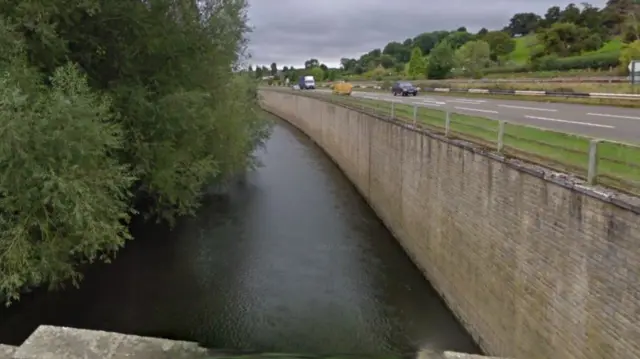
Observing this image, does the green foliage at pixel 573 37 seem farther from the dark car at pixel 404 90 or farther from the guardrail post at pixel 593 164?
the guardrail post at pixel 593 164

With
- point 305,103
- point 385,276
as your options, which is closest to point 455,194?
point 385,276

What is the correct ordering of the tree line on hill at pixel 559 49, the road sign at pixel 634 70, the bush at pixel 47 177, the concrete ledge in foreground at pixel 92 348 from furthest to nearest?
the tree line on hill at pixel 559 49, the road sign at pixel 634 70, the bush at pixel 47 177, the concrete ledge in foreground at pixel 92 348

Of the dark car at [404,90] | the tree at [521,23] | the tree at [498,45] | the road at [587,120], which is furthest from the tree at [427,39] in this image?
the road at [587,120]

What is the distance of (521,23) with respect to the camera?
359ft

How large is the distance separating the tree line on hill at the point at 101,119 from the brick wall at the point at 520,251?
544cm

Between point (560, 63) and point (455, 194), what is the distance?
39647mm

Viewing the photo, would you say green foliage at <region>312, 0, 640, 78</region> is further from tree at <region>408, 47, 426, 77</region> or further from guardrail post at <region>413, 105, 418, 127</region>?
guardrail post at <region>413, 105, 418, 127</region>

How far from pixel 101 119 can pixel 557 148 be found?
7.46 meters

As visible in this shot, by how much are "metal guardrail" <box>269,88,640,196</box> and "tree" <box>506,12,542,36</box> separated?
103056 mm

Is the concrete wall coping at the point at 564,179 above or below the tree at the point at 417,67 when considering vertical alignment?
below

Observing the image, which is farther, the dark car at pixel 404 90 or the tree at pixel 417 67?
the tree at pixel 417 67

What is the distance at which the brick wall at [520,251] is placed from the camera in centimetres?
584

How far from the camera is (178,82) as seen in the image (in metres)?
13.0

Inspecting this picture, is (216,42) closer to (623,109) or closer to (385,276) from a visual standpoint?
(385,276)
